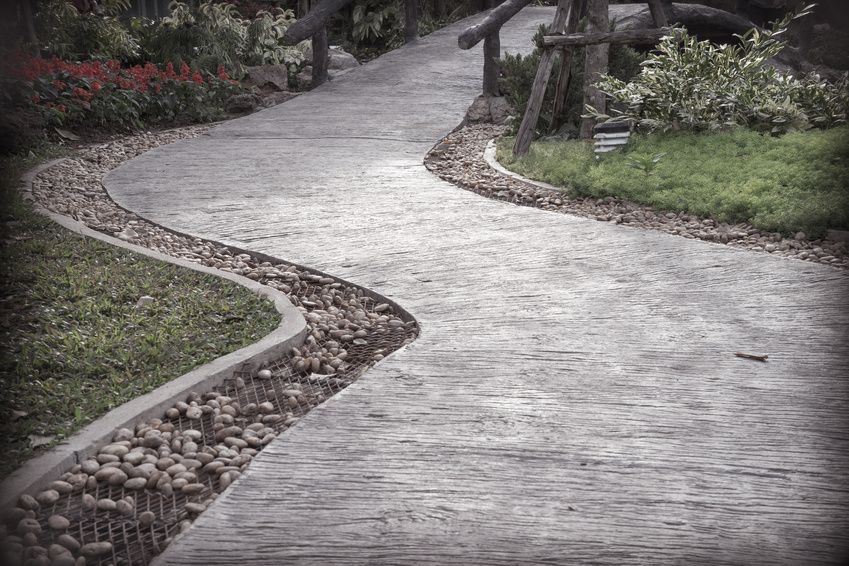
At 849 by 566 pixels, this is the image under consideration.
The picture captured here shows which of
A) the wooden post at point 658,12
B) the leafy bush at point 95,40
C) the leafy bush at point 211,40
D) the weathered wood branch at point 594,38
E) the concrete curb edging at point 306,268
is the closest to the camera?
the concrete curb edging at point 306,268

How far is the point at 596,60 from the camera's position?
24.9 ft

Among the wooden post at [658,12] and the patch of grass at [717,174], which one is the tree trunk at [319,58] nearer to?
the wooden post at [658,12]

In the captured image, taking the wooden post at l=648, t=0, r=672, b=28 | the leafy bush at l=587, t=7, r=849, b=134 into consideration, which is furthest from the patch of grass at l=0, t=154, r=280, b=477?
the wooden post at l=648, t=0, r=672, b=28

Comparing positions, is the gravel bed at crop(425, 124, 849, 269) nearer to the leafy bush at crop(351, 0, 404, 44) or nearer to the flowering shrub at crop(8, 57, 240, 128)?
the flowering shrub at crop(8, 57, 240, 128)

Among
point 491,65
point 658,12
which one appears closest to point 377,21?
point 491,65

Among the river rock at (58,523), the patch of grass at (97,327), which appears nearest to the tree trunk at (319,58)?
the patch of grass at (97,327)

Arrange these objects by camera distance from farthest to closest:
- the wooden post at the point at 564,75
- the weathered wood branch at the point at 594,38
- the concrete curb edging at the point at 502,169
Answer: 1. the wooden post at the point at 564,75
2. the weathered wood branch at the point at 594,38
3. the concrete curb edging at the point at 502,169

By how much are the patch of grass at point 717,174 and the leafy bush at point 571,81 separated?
94 centimetres

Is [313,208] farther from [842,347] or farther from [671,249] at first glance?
[842,347]

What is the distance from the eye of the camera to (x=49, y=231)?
16.2 feet

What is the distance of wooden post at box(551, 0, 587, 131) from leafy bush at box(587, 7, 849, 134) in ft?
1.48

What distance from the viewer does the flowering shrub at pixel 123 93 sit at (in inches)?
327

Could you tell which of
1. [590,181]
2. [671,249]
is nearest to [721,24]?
[590,181]

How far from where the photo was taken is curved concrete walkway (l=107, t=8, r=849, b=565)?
2.13 m
